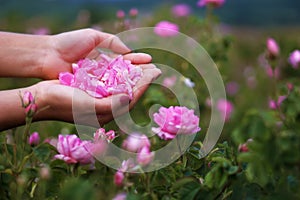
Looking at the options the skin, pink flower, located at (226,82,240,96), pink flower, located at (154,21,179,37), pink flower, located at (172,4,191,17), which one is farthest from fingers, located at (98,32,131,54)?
pink flower, located at (172,4,191,17)

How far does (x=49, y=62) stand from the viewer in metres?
1.68

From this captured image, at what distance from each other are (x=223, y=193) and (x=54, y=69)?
0.75 meters

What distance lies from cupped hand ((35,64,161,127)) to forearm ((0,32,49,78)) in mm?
272

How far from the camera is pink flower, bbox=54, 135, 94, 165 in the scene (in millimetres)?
1129

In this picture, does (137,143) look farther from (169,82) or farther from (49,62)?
(169,82)

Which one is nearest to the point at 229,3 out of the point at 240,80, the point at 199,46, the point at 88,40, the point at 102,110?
the point at 240,80

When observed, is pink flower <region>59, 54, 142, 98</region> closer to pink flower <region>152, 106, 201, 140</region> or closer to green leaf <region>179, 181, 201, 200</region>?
pink flower <region>152, 106, 201, 140</region>

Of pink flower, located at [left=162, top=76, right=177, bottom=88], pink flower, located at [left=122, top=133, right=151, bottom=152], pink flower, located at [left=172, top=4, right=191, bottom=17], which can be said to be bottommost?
pink flower, located at [left=172, top=4, right=191, bottom=17]

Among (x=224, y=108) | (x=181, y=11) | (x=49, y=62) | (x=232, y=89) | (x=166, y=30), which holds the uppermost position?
(x=49, y=62)

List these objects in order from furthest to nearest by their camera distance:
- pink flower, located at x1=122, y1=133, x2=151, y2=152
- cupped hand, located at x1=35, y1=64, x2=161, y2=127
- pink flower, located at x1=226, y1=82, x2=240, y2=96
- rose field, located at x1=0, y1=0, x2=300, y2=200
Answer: pink flower, located at x1=226, y1=82, x2=240, y2=96 → cupped hand, located at x1=35, y1=64, x2=161, y2=127 → pink flower, located at x1=122, y1=133, x2=151, y2=152 → rose field, located at x1=0, y1=0, x2=300, y2=200

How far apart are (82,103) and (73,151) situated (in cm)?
21

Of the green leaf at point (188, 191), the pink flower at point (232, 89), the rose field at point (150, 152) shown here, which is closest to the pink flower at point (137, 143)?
the rose field at point (150, 152)

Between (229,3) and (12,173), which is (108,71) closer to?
(12,173)

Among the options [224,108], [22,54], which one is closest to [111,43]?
[22,54]
